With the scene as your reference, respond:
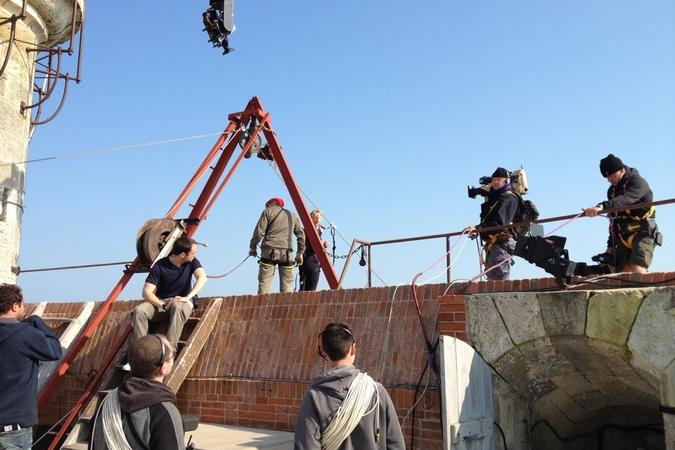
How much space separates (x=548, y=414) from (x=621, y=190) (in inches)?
82.2

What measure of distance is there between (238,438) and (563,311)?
9.43 feet

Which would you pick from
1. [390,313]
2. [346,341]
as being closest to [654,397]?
[390,313]

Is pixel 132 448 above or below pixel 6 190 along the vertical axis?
below

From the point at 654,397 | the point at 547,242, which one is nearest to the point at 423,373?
the point at 547,242

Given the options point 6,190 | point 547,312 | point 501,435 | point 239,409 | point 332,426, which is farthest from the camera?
point 6,190

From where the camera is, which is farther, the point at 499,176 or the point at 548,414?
the point at 499,176

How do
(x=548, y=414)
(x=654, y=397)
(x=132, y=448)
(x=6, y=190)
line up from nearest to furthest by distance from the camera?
(x=132, y=448)
(x=654, y=397)
(x=548, y=414)
(x=6, y=190)

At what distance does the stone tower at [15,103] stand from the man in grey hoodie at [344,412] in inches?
299

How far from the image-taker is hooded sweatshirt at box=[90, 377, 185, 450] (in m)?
2.54

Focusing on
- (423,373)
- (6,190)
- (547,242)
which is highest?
(6,190)

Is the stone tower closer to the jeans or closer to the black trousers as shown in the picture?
the black trousers

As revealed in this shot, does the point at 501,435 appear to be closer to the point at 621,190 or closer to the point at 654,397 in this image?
the point at 654,397

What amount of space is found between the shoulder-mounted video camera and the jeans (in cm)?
468

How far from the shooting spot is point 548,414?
5.60m
